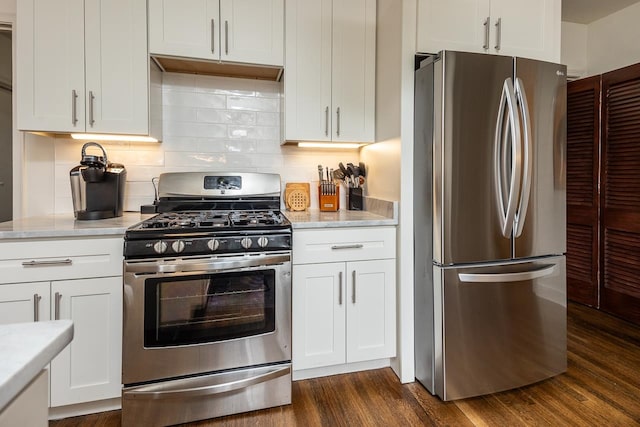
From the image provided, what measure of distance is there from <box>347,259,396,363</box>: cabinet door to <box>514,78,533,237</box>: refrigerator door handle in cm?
71

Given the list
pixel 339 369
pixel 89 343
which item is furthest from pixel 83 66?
pixel 339 369

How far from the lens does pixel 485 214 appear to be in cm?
181

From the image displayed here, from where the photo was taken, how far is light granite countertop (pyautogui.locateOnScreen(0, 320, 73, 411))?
1.38ft

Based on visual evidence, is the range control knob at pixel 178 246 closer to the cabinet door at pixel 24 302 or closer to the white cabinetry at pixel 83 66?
the cabinet door at pixel 24 302

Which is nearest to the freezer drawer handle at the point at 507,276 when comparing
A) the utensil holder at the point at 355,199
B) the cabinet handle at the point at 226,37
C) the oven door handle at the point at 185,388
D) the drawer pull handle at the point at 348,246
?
the drawer pull handle at the point at 348,246

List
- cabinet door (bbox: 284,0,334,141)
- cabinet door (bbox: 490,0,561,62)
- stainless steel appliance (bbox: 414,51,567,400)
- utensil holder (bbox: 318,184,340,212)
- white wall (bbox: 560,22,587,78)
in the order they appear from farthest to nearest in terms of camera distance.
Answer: white wall (bbox: 560,22,587,78) < utensil holder (bbox: 318,184,340,212) < cabinet door (bbox: 284,0,334,141) < cabinet door (bbox: 490,0,561,62) < stainless steel appliance (bbox: 414,51,567,400)

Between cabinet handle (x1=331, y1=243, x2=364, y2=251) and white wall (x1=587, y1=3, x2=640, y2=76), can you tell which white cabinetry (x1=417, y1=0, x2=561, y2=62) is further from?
white wall (x1=587, y1=3, x2=640, y2=76)

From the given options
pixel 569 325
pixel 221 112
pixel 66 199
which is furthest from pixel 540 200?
pixel 66 199

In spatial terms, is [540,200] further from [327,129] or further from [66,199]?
[66,199]

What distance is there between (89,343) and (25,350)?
1418mm

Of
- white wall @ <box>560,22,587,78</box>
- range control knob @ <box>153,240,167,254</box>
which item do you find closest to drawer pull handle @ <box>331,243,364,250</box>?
range control knob @ <box>153,240,167,254</box>

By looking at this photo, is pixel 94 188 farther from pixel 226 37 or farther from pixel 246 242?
pixel 226 37

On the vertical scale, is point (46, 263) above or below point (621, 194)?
below

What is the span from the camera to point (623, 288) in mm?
2854
